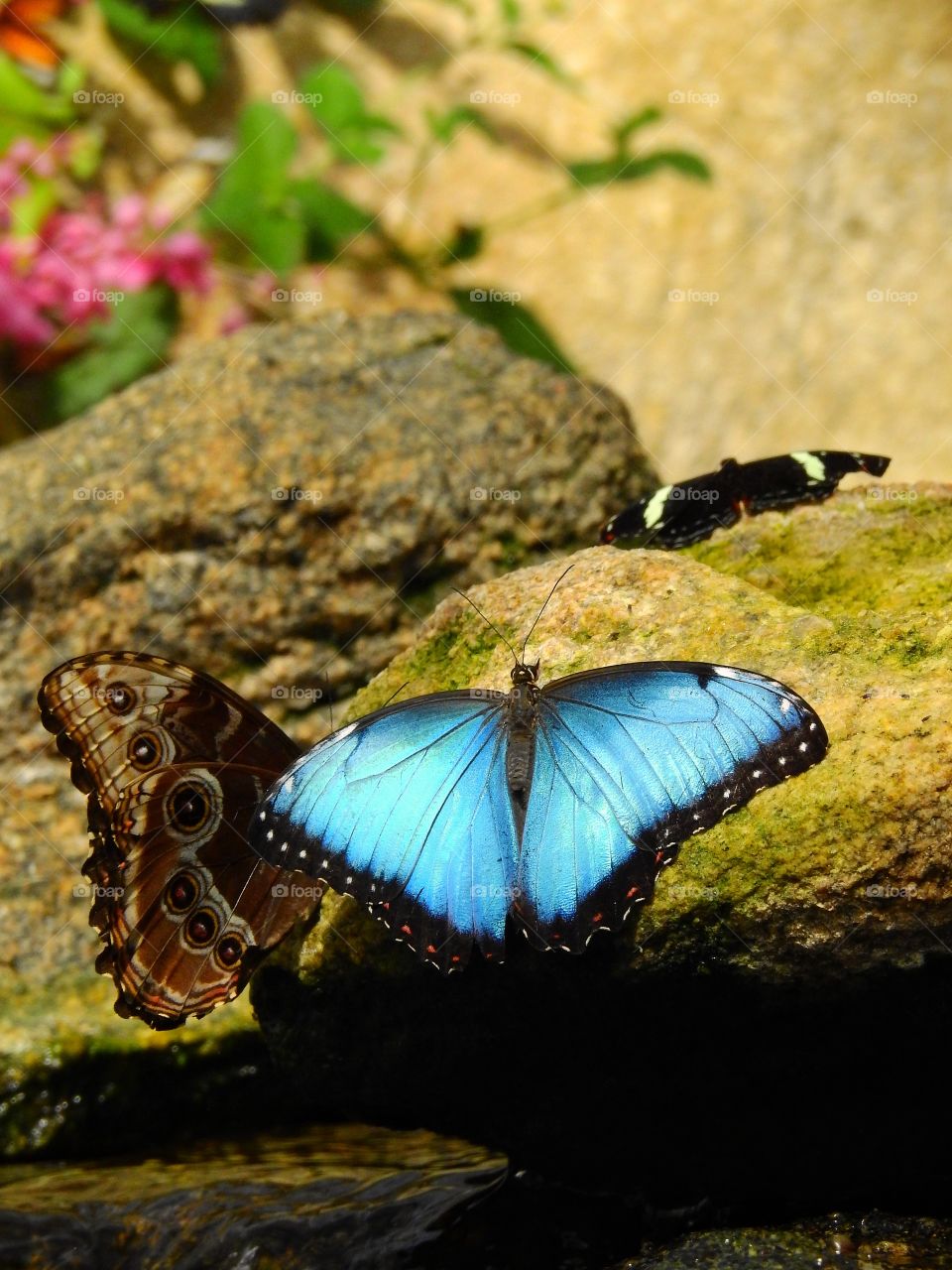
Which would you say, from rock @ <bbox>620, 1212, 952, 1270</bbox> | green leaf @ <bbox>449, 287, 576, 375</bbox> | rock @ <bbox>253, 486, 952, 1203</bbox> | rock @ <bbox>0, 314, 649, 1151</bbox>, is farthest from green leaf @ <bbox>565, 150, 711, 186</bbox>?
rock @ <bbox>620, 1212, 952, 1270</bbox>

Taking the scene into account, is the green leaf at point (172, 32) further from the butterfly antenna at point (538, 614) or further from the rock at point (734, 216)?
the butterfly antenna at point (538, 614)

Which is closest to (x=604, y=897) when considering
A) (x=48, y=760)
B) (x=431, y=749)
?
(x=431, y=749)

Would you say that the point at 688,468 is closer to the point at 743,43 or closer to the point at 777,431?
the point at 777,431

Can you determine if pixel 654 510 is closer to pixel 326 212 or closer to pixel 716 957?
pixel 716 957

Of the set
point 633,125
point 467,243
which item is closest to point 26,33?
point 467,243

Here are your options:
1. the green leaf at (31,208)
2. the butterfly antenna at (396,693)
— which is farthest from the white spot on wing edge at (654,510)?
the green leaf at (31,208)

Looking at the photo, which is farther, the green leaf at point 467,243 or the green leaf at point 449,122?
the green leaf at point 467,243

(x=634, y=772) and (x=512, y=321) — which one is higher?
(x=512, y=321)
